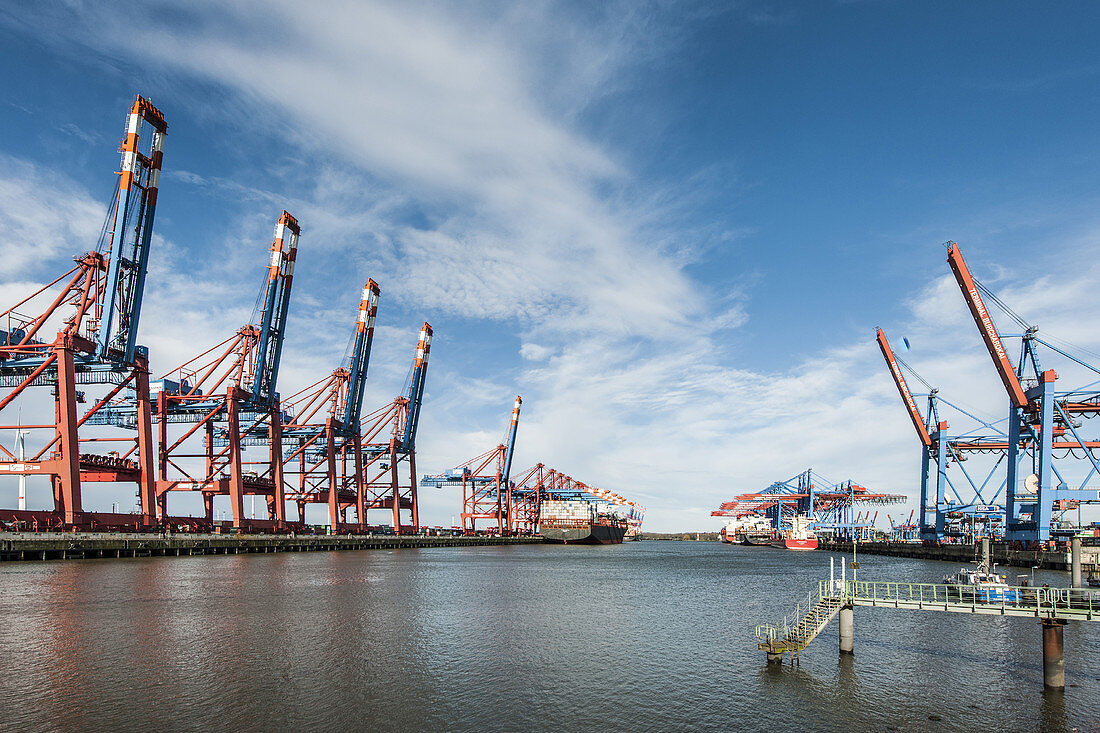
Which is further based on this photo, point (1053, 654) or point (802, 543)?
point (802, 543)

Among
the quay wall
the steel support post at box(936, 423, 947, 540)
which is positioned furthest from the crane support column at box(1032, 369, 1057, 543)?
the steel support post at box(936, 423, 947, 540)

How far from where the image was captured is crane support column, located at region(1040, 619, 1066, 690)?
→ 2397 centimetres

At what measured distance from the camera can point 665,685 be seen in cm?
2462

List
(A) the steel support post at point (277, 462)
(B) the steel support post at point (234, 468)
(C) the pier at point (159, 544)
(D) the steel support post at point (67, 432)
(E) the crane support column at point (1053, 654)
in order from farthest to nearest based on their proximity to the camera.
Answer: (A) the steel support post at point (277, 462) < (B) the steel support post at point (234, 468) < (D) the steel support post at point (67, 432) < (C) the pier at point (159, 544) < (E) the crane support column at point (1053, 654)

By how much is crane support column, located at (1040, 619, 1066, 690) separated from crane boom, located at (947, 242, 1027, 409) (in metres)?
58.6

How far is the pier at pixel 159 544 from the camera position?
5847 centimetres

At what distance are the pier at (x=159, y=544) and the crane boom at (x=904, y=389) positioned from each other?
8112cm

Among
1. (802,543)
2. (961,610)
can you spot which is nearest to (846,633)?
(961,610)

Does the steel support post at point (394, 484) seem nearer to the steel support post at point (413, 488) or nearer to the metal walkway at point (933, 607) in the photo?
the steel support post at point (413, 488)

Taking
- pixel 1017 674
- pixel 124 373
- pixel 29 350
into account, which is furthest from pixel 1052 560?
pixel 29 350

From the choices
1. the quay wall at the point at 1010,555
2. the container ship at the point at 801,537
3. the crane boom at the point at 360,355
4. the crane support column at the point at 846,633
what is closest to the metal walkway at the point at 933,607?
the crane support column at the point at 846,633

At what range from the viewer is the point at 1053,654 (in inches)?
952

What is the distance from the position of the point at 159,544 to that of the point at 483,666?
5727cm

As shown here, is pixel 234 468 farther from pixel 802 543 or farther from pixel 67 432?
pixel 802 543
